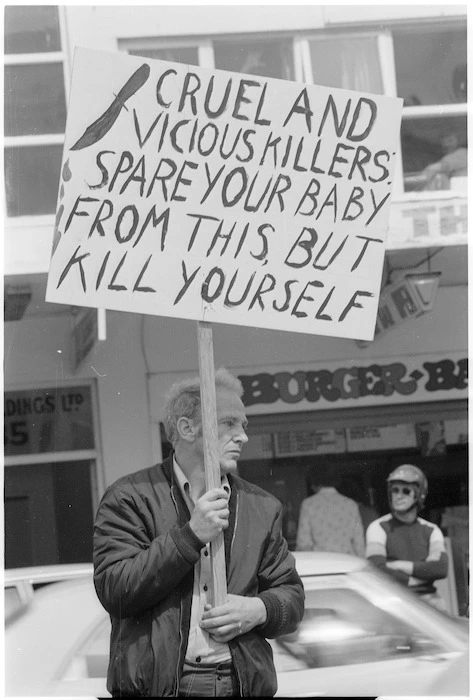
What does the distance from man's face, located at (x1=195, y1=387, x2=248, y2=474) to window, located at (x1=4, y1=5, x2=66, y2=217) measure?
4305mm

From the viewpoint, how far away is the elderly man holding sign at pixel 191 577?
306 centimetres

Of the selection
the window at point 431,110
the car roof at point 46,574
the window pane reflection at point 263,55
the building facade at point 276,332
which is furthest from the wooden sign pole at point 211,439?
the window at point 431,110

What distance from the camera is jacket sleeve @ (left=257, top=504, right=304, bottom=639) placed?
10.4 feet

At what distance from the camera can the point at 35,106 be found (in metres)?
7.48

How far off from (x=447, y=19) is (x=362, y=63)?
71cm

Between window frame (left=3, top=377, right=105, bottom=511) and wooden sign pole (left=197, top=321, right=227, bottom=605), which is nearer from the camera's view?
wooden sign pole (left=197, top=321, right=227, bottom=605)

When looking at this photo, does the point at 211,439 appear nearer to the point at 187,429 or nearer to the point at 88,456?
the point at 187,429

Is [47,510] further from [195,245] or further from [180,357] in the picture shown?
[195,245]

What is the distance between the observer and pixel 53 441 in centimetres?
825

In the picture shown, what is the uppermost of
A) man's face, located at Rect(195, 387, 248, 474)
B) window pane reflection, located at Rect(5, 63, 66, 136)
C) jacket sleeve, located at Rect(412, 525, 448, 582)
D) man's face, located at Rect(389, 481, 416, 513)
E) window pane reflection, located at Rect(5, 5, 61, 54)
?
window pane reflection, located at Rect(5, 5, 61, 54)

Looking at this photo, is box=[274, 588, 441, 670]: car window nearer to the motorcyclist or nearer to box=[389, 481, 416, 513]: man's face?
the motorcyclist

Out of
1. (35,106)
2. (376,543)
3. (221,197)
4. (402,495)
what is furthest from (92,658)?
(35,106)

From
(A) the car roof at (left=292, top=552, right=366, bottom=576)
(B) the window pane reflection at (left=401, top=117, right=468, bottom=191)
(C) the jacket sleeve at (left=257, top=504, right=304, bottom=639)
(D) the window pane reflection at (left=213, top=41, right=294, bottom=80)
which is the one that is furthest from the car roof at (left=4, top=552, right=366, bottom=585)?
(D) the window pane reflection at (left=213, top=41, right=294, bottom=80)

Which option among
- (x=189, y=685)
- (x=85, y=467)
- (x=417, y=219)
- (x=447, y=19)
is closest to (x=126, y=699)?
(x=189, y=685)
